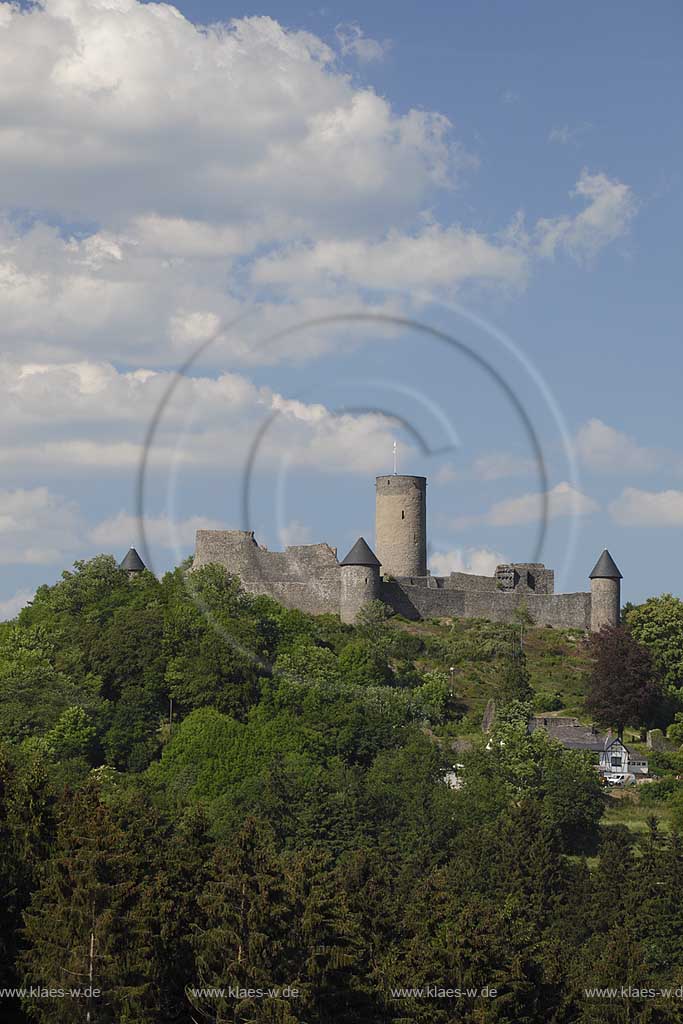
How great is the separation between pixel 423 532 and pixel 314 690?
14288 mm

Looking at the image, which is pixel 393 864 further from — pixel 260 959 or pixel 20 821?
pixel 260 959

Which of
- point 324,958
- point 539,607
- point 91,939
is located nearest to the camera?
point 91,939

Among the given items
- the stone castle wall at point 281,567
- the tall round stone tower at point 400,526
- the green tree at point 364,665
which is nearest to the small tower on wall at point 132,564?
the stone castle wall at point 281,567

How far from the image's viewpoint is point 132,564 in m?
90.4

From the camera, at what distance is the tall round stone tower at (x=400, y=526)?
85.6 m

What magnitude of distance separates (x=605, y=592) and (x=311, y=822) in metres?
26.2

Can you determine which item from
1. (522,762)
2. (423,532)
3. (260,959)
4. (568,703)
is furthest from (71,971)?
(423,532)

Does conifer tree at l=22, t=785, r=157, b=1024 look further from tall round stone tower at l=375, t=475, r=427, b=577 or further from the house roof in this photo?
tall round stone tower at l=375, t=475, r=427, b=577

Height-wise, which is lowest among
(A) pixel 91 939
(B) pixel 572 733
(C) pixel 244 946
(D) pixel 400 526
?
(C) pixel 244 946

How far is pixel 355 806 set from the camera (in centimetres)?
6469

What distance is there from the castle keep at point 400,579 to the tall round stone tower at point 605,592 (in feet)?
0.15

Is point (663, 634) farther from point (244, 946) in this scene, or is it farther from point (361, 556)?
point (244, 946)

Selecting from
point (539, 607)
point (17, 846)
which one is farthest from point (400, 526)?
point (17, 846)

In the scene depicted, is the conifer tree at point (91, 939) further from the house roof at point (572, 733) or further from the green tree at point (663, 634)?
the green tree at point (663, 634)
